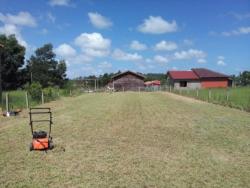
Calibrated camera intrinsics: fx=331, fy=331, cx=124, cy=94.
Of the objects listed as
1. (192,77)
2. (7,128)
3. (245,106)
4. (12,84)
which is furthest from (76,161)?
(192,77)

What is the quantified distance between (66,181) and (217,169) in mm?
2810

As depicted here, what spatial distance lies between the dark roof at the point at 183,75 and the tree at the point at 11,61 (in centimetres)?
2776

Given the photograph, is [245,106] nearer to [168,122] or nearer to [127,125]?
[168,122]

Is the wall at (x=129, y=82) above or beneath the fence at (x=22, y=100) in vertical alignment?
above

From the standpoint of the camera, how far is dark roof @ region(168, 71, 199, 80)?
61.9 m

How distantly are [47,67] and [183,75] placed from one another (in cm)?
2821

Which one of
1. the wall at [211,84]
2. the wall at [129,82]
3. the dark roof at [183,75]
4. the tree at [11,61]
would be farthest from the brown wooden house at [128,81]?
the tree at [11,61]

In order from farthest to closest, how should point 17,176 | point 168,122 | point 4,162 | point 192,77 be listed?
1. point 192,77
2. point 168,122
3. point 4,162
4. point 17,176

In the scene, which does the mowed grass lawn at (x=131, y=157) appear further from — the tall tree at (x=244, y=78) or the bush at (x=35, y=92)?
the tall tree at (x=244, y=78)

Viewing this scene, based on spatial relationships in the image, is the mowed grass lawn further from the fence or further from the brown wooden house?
the brown wooden house

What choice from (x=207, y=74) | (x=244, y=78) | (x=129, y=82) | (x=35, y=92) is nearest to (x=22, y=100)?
(x=35, y=92)

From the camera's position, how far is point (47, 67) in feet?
228

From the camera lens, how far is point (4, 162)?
6695 millimetres

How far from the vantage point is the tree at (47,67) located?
66938 mm
